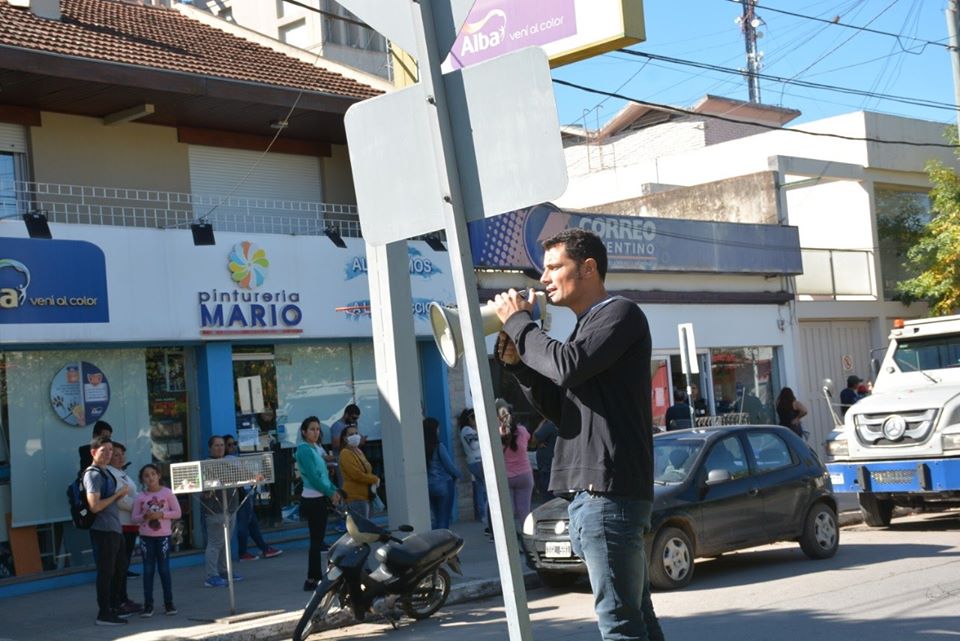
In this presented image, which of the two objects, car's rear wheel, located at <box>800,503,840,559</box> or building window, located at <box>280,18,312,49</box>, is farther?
building window, located at <box>280,18,312,49</box>

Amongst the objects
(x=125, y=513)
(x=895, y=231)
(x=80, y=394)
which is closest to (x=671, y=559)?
(x=125, y=513)

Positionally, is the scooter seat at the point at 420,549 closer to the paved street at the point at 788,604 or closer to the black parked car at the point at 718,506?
the paved street at the point at 788,604

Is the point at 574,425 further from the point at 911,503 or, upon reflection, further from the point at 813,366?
the point at 813,366

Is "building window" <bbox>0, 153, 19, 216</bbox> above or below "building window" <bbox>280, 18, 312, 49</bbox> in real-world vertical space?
below

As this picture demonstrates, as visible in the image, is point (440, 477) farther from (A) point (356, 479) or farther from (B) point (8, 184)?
(B) point (8, 184)

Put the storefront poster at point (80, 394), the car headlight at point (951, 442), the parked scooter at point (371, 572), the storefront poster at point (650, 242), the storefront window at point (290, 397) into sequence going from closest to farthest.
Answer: the parked scooter at point (371, 572) < the car headlight at point (951, 442) < the storefront poster at point (80, 394) < the storefront window at point (290, 397) < the storefront poster at point (650, 242)

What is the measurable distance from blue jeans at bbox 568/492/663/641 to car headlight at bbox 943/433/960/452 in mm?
11528

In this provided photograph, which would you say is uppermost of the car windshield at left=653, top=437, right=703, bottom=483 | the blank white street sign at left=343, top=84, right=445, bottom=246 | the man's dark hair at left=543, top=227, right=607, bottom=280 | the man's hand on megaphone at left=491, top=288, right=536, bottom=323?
the blank white street sign at left=343, top=84, right=445, bottom=246

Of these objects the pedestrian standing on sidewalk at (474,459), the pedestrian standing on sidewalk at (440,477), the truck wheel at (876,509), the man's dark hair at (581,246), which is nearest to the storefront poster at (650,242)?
the pedestrian standing on sidewalk at (474,459)

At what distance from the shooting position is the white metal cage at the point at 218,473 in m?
11.4

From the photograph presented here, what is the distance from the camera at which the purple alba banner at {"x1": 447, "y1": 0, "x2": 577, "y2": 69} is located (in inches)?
545

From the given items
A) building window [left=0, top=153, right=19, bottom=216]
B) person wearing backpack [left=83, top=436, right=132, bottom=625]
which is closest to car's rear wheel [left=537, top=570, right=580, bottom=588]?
person wearing backpack [left=83, top=436, right=132, bottom=625]

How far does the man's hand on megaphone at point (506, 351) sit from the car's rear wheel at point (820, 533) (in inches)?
398

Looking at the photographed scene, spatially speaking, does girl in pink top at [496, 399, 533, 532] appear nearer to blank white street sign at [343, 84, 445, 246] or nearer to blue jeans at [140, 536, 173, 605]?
blue jeans at [140, 536, 173, 605]
